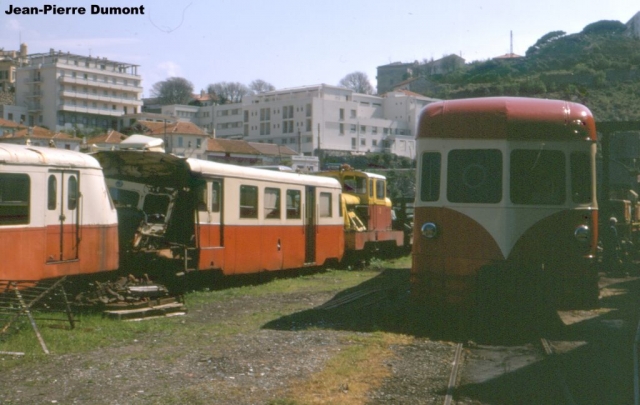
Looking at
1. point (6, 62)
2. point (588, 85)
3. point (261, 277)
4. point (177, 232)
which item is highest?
point (6, 62)

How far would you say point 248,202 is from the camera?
1628 centimetres

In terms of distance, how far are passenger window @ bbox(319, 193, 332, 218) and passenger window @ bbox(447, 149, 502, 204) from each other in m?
9.61

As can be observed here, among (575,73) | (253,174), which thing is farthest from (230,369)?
(575,73)

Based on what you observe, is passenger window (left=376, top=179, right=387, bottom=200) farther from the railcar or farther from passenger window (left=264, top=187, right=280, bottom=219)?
passenger window (left=264, top=187, right=280, bottom=219)

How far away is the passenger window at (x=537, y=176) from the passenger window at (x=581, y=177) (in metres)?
0.15

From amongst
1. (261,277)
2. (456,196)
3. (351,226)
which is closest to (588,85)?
(351,226)

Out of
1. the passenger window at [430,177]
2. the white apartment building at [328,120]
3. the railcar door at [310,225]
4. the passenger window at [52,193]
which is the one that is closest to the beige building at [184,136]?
the white apartment building at [328,120]

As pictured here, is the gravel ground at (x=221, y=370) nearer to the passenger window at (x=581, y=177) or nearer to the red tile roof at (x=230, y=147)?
the passenger window at (x=581, y=177)

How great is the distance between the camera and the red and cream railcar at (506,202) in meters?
9.93

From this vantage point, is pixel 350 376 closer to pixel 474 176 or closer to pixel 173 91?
pixel 474 176

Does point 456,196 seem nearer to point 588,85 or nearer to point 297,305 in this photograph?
point 297,305

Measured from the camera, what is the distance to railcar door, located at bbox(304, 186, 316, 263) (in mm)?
19250

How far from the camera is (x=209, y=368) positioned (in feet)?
24.8

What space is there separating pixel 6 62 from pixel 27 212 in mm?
110331
